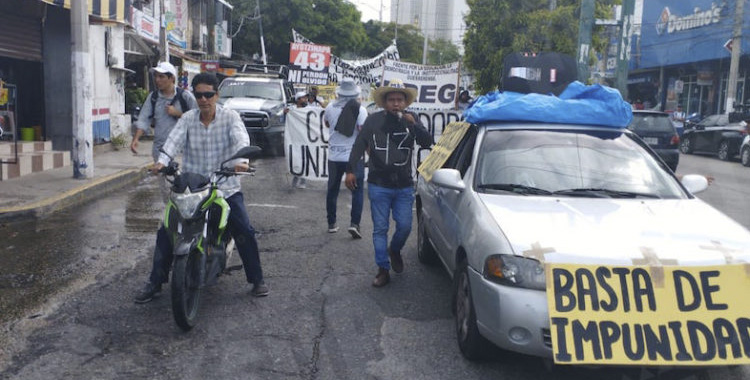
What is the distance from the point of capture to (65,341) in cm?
475

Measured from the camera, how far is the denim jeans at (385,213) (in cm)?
621

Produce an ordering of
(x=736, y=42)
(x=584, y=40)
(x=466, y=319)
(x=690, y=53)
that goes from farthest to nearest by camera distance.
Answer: (x=690, y=53)
(x=736, y=42)
(x=584, y=40)
(x=466, y=319)

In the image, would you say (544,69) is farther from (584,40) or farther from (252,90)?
(252,90)

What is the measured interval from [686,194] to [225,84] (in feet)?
53.3

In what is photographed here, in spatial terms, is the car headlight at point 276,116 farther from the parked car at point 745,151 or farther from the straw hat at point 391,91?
the parked car at point 745,151

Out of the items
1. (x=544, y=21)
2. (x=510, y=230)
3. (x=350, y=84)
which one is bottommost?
(x=510, y=230)

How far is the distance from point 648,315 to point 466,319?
1115 millimetres

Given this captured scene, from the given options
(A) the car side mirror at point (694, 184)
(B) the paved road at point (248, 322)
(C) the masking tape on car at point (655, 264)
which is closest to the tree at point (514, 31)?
(B) the paved road at point (248, 322)

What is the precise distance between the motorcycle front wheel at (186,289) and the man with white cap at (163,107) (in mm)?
Answer: 2556

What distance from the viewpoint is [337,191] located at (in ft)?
28.5

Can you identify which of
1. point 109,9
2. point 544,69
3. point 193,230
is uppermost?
point 109,9

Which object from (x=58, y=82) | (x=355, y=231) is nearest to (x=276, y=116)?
(x=58, y=82)

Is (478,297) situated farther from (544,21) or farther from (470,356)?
(544,21)

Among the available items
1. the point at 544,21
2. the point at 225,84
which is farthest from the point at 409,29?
the point at 225,84
